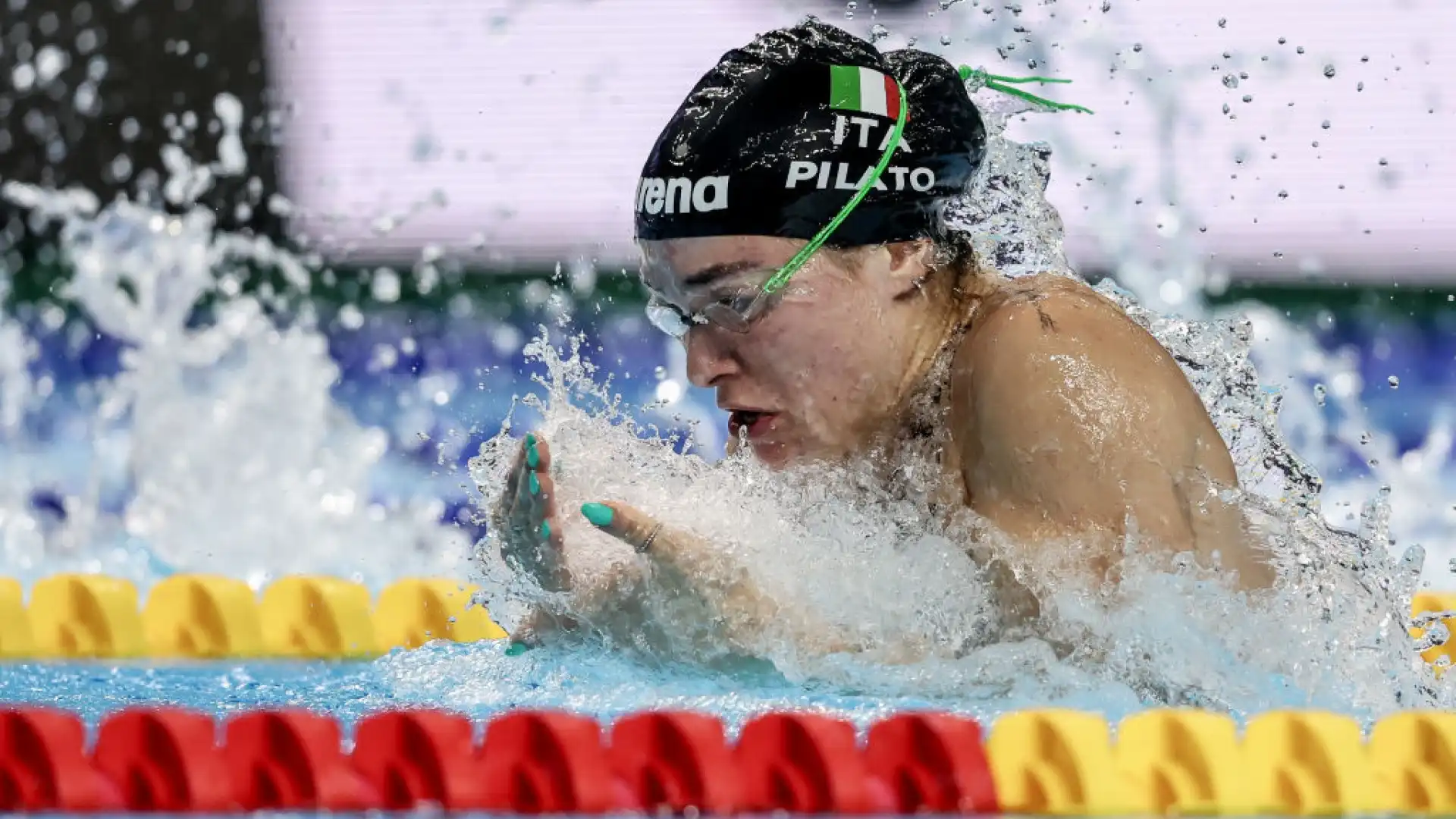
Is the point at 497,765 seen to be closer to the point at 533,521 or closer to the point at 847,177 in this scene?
the point at 533,521

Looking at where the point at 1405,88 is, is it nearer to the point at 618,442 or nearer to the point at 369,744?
the point at 618,442

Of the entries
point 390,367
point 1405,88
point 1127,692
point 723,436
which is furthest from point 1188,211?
point 1127,692

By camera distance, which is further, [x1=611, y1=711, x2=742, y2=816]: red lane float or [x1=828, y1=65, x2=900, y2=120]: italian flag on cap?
[x1=828, y1=65, x2=900, y2=120]: italian flag on cap

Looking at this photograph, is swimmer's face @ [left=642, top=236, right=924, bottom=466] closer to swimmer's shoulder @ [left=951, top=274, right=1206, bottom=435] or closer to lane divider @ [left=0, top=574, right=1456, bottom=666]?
swimmer's shoulder @ [left=951, top=274, right=1206, bottom=435]

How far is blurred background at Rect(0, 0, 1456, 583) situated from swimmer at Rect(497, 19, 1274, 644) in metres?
3.09

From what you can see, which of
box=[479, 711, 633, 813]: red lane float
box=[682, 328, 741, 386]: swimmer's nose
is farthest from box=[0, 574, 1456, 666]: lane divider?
box=[479, 711, 633, 813]: red lane float

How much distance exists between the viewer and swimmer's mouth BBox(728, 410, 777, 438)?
2049 mm

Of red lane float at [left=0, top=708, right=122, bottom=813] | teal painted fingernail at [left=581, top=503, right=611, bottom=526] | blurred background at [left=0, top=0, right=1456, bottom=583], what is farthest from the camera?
blurred background at [left=0, top=0, right=1456, bottom=583]

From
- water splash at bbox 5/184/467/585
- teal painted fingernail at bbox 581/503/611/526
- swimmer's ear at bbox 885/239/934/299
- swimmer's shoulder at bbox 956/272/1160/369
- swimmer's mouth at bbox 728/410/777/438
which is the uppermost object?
swimmer's ear at bbox 885/239/934/299

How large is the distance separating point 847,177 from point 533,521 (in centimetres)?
57

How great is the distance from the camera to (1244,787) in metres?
1.63

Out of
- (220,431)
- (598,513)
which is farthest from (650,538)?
(220,431)

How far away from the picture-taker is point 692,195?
6.68 ft

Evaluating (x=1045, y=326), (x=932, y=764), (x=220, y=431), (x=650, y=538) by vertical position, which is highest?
(x=1045, y=326)
